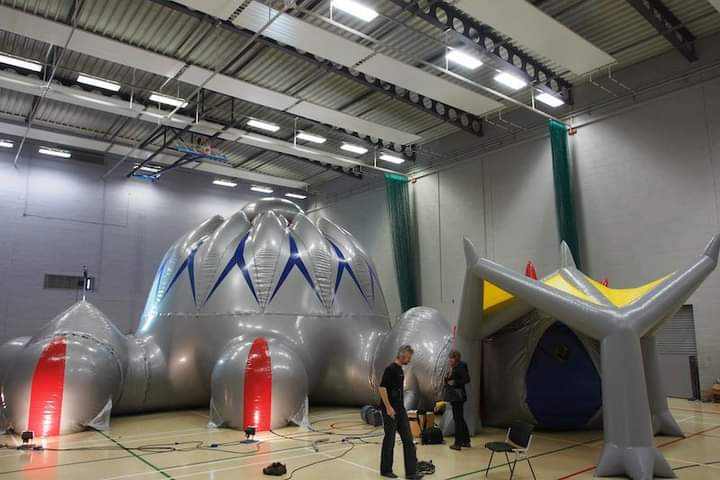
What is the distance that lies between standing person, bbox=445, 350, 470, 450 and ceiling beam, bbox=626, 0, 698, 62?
8834 millimetres

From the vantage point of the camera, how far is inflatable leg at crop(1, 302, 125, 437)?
8031 mm

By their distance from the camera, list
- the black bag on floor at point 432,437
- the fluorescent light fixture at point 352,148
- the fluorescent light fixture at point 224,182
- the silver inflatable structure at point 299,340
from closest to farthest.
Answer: the silver inflatable structure at point 299,340 → the black bag on floor at point 432,437 → the fluorescent light fixture at point 352,148 → the fluorescent light fixture at point 224,182

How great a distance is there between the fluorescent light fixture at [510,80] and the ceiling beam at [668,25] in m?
2.92

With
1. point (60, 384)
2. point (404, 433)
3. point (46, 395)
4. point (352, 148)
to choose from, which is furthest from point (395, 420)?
point (352, 148)

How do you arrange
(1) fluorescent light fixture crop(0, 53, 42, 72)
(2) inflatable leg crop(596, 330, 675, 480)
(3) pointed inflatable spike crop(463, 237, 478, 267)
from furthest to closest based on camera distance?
(1) fluorescent light fixture crop(0, 53, 42, 72) < (3) pointed inflatable spike crop(463, 237, 478, 267) < (2) inflatable leg crop(596, 330, 675, 480)

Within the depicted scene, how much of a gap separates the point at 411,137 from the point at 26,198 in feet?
43.9

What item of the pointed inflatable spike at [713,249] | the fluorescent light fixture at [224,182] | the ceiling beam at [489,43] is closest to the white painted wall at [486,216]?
the ceiling beam at [489,43]

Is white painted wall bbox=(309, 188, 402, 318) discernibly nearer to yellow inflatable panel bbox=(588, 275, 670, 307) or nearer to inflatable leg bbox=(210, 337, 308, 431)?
inflatable leg bbox=(210, 337, 308, 431)

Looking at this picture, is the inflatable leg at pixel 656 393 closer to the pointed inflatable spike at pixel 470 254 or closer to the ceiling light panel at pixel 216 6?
the pointed inflatable spike at pixel 470 254

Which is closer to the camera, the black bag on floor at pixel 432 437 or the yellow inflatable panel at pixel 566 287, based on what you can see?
the yellow inflatable panel at pixel 566 287

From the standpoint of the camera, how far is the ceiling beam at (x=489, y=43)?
1216cm

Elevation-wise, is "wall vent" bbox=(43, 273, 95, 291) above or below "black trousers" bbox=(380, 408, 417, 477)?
above

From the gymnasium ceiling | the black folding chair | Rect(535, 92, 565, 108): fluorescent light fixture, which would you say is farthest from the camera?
Rect(535, 92, 565, 108): fluorescent light fixture

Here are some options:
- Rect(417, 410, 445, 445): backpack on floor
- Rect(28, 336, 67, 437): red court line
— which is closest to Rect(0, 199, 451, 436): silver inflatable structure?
Rect(28, 336, 67, 437): red court line
